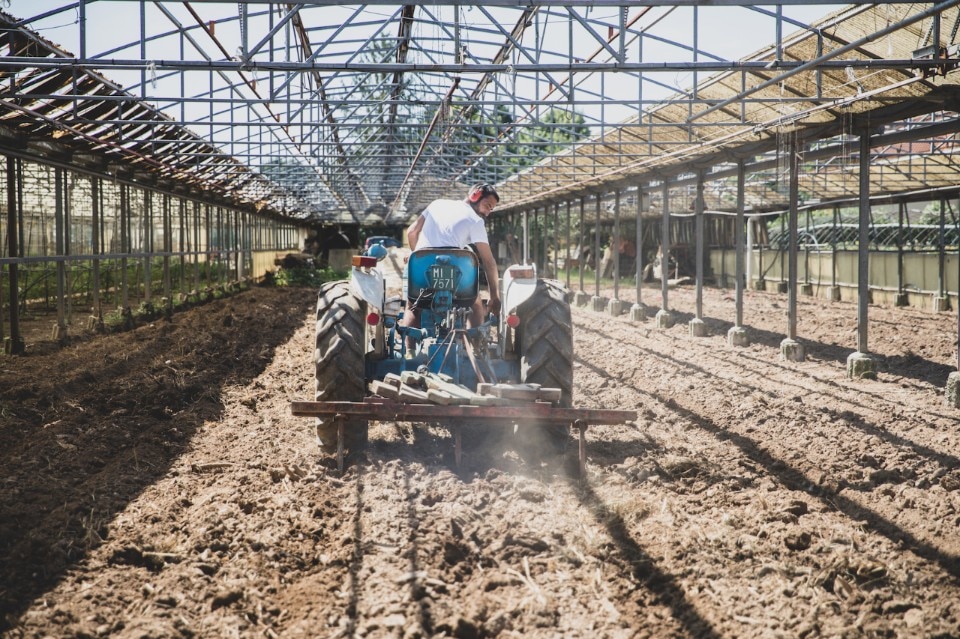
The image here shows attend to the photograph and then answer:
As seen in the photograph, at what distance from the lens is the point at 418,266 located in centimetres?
606

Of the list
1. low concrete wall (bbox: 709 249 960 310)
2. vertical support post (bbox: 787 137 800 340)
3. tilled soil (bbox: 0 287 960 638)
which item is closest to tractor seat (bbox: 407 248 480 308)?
tilled soil (bbox: 0 287 960 638)

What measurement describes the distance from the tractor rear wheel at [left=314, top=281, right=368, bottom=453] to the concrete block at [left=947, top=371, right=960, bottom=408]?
18.3ft

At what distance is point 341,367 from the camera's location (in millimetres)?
5773

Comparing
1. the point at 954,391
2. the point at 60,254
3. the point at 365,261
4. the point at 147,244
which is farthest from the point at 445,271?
the point at 147,244

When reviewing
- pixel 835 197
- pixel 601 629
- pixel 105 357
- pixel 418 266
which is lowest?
pixel 601 629

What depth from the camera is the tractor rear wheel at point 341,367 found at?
228 inches

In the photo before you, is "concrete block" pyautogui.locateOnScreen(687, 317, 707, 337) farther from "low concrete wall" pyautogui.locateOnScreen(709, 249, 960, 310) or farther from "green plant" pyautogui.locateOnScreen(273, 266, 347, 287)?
"green plant" pyautogui.locateOnScreen(273, 266, 347, 287)

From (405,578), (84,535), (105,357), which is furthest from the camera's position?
(105,357)

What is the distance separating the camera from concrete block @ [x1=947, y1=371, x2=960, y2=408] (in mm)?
7977

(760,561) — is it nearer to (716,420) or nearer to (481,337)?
(481,337)

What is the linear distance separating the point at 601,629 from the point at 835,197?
787 inches

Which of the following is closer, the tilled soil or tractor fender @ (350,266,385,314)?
the tilled soil

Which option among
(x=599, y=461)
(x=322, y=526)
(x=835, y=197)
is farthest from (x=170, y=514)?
(x=835, y=197)

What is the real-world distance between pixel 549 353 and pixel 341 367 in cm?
144
